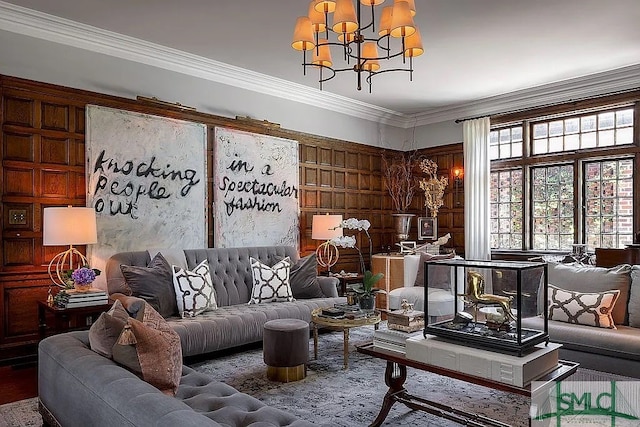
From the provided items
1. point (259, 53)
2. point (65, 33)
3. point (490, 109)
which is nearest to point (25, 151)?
point (65, 33)

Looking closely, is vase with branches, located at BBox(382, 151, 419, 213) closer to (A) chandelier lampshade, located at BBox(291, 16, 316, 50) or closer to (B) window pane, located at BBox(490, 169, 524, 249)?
(B) window pane, located at BBox(490, 169, 524, 249)

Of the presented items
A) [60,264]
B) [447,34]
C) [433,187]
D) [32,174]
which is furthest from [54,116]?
[433,187]

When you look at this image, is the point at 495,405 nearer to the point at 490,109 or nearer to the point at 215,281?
the point at 215,281

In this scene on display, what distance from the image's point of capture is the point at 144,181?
471 cm

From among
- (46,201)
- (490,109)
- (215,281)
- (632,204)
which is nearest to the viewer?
(46,201)

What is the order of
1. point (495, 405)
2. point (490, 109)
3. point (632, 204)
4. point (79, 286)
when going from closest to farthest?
point (495, 405) < point (79, 286) < point (632, 204) < point (490, 109)

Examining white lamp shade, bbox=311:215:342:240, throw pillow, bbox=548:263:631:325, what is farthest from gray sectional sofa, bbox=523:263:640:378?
white lamp shade, bbox=311:215:342:240

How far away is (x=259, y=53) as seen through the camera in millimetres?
4895

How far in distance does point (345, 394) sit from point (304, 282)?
6.29ft

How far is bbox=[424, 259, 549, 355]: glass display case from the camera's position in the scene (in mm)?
2277

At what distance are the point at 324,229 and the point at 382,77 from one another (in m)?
1.98

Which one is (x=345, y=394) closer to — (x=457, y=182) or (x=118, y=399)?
(x=118, y=399)

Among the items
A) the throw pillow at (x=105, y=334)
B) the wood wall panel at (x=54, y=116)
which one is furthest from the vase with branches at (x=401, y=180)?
the throw pillow at (x=105, y=334)

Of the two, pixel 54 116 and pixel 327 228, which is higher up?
pixel 54 116
